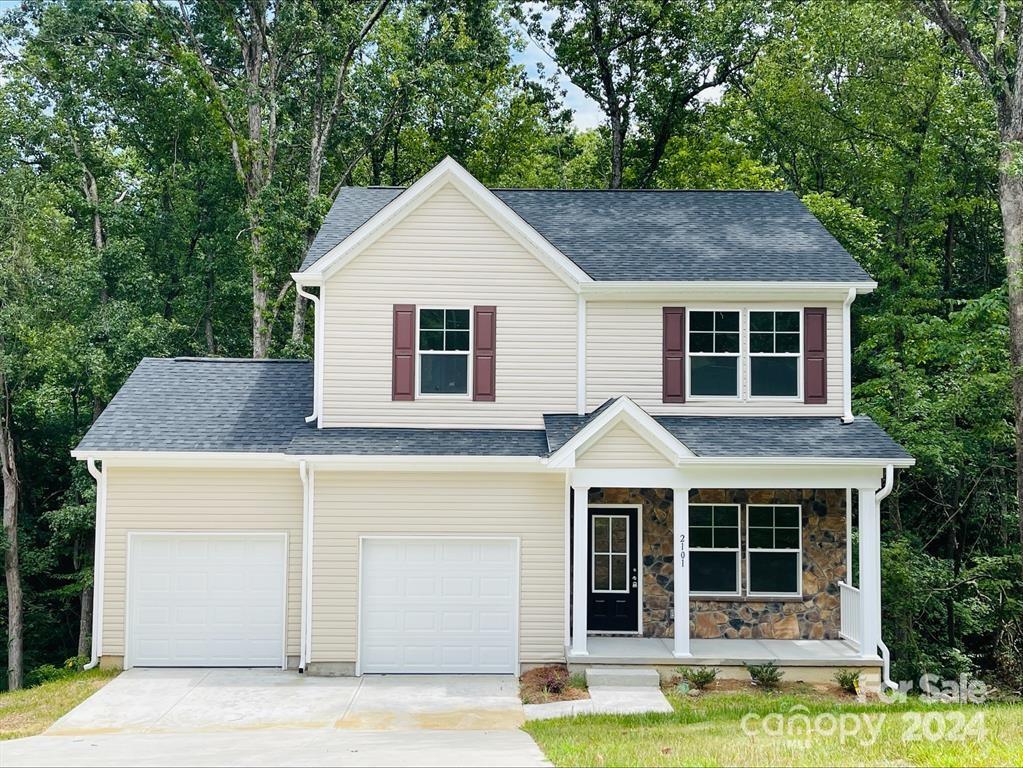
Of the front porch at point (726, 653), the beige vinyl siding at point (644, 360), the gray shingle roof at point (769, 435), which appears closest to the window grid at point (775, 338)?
the beige vinyl siding at point (644, 360)

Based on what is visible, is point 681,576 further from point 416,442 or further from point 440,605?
point 416,442

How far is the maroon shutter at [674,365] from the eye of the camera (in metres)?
16.4

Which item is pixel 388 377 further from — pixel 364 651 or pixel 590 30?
pixel 590 30

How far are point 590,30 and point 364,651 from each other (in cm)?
2323

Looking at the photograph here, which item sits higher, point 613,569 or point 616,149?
point 616,149

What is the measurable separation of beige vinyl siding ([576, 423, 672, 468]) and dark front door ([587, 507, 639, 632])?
6.77ft

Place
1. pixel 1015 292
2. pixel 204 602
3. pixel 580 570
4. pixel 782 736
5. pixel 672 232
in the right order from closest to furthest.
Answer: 1. pixel 782 736
2. pixel 580 570
3. pixel 204 602
4. pixel 672 232
5. pixel 1015 292

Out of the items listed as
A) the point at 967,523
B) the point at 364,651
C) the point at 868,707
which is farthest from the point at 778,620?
the point at 967,523

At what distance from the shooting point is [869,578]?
14633 mm

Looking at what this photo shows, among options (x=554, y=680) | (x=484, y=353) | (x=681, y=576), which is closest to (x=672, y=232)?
(x=484, y=353)

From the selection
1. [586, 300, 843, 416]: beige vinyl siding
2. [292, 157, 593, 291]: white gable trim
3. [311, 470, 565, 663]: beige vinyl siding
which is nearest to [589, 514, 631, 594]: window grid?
[311, 470, 565, 663]: beige vinyl siding

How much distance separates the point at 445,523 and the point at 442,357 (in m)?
2.76

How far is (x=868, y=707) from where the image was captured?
1298 cm

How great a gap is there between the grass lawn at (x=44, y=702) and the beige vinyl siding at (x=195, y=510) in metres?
0.73
